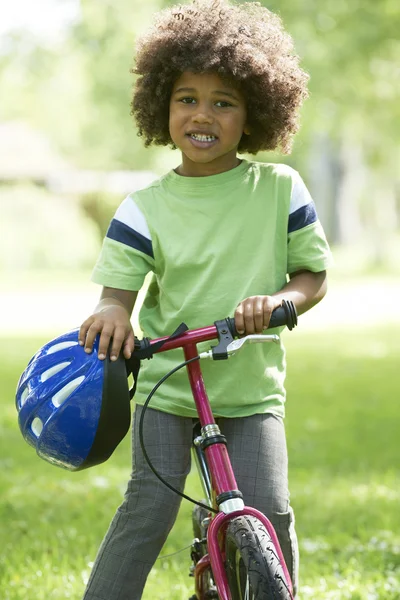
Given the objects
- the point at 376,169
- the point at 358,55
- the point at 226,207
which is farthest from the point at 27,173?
the point at 226,207

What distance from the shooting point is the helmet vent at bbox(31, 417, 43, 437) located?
2.83 meters

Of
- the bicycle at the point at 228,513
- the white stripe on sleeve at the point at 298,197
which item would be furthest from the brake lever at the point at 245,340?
the white stripe on sleeve at the point at 298,197

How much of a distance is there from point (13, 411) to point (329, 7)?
8.35 m

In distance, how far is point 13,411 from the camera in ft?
28.5

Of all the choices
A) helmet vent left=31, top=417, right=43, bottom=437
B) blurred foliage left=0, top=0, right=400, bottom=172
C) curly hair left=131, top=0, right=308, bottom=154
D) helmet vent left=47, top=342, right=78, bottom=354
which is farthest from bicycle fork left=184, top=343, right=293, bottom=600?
blurred foliage left=0, top=0, right=400, bottom=172

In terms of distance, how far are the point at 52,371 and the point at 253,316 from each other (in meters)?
0.54

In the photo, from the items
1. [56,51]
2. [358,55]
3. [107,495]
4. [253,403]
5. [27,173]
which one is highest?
[56,51]

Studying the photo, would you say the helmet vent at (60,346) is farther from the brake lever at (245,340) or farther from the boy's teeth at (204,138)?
the boy's teeth at (204,138)

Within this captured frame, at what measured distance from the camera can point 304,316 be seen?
57.3ft

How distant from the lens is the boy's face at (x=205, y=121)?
325cm

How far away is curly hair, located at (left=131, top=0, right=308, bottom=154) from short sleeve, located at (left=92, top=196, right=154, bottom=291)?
17.9 inches

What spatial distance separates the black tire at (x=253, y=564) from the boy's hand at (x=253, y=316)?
0.48 m

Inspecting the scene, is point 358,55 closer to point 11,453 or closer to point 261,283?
point 11,453

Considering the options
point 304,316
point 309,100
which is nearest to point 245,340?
point 304,316
